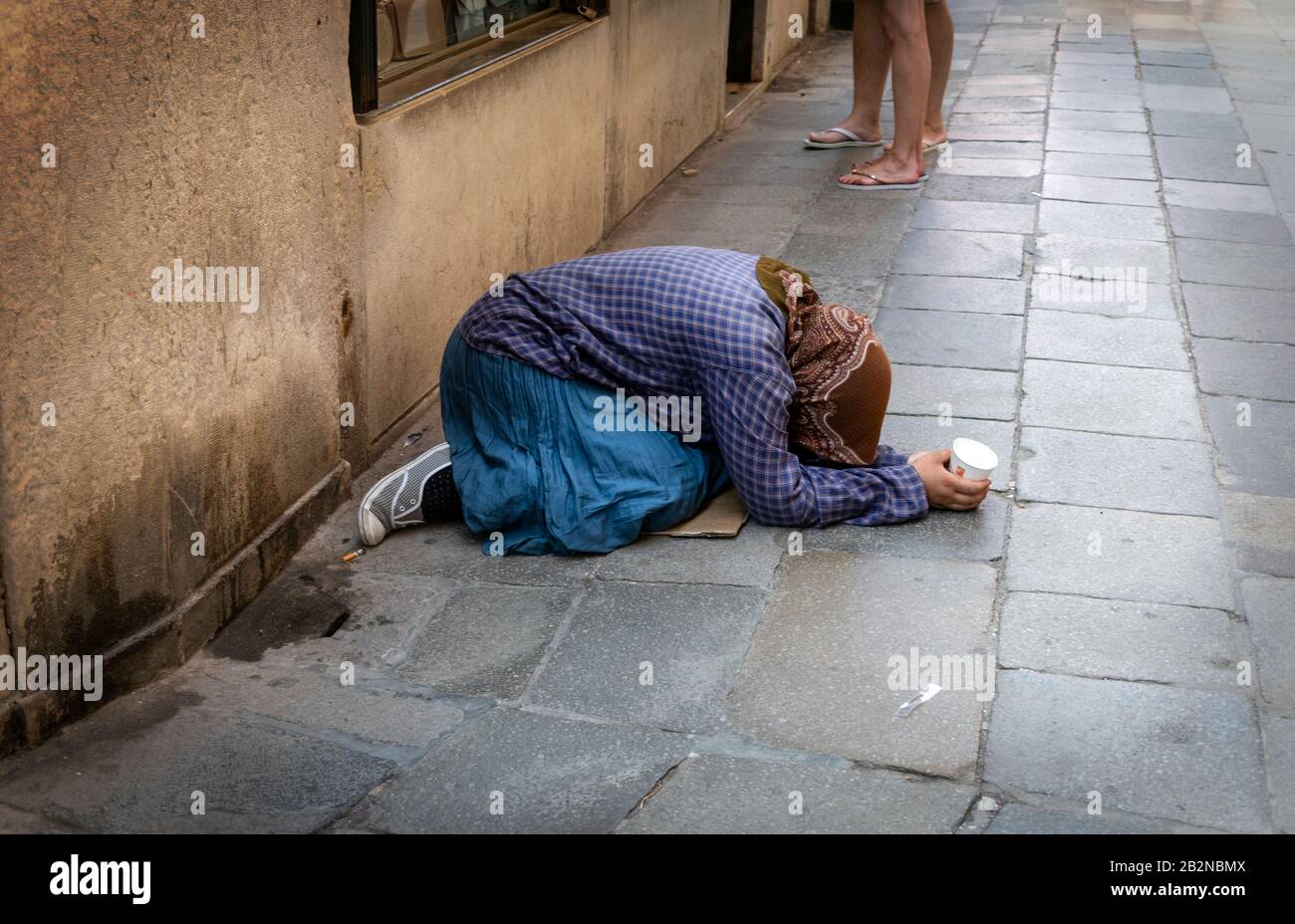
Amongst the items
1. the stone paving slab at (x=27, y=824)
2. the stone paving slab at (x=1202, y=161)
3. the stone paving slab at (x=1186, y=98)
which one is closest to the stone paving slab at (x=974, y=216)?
the stone paving slab at (x=1202, y=161)

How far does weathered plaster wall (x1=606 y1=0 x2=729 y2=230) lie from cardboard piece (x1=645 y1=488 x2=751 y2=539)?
2706 mm

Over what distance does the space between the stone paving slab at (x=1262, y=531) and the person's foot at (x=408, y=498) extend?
1978 mm

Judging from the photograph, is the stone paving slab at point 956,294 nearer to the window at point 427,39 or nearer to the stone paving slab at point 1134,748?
the window at point 427,39

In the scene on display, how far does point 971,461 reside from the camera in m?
3.76

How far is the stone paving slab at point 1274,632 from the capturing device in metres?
3.01

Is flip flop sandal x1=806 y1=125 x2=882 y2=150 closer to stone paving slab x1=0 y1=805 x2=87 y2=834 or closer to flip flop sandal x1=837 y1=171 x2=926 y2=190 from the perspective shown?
flip flop sandal x1=837 y1=171 x2=926 y2=190

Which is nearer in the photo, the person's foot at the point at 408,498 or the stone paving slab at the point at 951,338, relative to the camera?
the person's foot at the point at 408,498

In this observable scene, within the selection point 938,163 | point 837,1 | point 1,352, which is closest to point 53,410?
point 1,352

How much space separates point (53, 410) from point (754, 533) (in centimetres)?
173

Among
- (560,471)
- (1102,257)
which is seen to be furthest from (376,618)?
(1102,257)

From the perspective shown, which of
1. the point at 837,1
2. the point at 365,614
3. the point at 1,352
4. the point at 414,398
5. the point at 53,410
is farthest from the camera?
the point at 837,1

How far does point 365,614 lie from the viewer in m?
3.34
